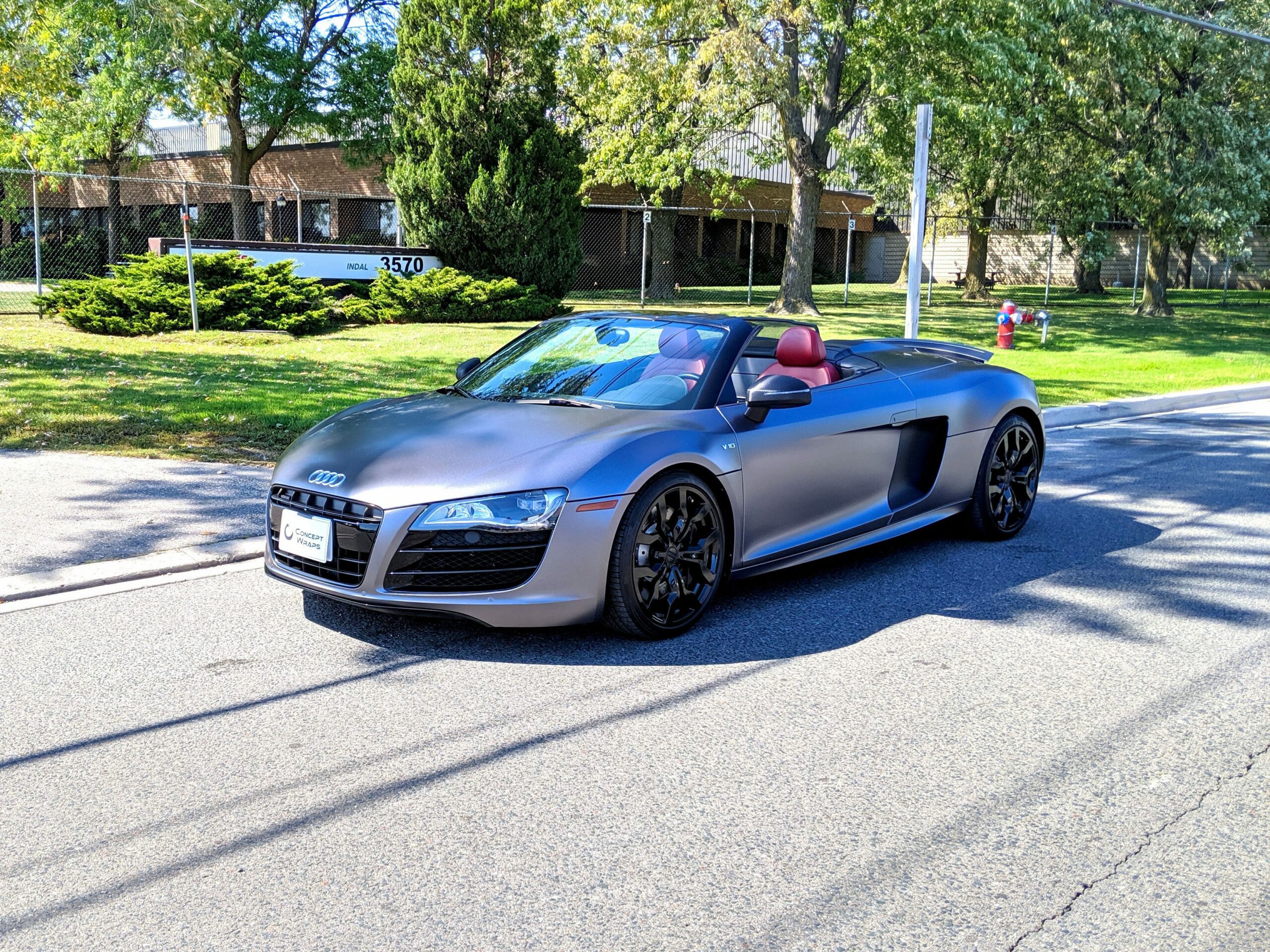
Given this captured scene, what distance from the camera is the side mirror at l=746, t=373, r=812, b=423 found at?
201 inches

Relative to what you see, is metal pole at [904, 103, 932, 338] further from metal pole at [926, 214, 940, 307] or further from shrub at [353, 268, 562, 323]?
metal pole at [926, 214, 940, 307]

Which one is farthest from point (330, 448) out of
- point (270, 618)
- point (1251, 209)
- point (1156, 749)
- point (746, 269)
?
point (746, 269)

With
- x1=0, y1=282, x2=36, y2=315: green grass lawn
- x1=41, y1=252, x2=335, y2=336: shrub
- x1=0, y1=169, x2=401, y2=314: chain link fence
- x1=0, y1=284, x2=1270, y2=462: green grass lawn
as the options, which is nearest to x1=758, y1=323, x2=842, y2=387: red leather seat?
x1=0, y1=284, x2=1270, y2=462: green grass lawn

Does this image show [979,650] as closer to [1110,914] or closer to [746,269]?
[1110,914]

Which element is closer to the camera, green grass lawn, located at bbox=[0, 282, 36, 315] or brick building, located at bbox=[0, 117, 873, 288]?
green grass lawn, located at bbox=[0, 282, 36, 315]

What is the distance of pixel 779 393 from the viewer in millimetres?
5102

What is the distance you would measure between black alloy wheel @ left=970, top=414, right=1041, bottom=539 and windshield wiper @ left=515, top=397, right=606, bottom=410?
2.44m

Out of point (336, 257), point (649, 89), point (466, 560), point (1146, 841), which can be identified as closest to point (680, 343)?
point (466, 560)

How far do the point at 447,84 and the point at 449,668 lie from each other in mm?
19654

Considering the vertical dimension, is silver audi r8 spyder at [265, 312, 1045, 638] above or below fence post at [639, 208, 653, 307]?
below

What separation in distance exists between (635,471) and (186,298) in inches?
551

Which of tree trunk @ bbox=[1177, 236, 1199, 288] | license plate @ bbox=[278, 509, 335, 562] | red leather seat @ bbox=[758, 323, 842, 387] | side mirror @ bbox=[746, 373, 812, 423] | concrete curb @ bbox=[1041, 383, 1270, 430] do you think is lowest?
concrete curb @ bbox=[1041, 383, 1270, 430]

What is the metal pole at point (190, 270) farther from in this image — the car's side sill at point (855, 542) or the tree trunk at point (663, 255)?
the tree trunk at point (663, 255)

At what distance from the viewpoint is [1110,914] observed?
2822 millimetres
